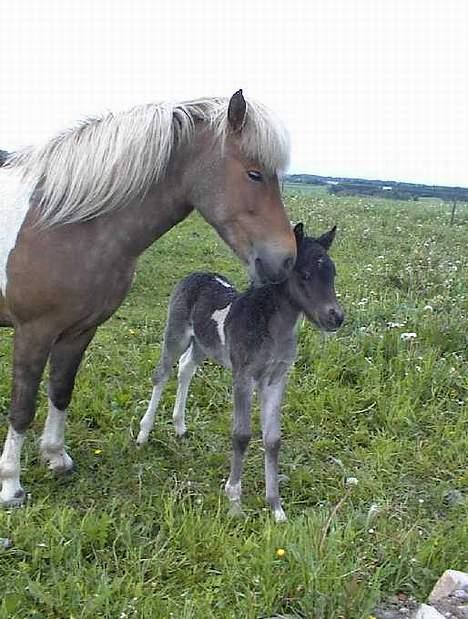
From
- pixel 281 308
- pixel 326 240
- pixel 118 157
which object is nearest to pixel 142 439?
pixel 281 308

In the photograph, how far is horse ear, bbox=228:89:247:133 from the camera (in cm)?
294

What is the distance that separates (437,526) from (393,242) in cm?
956

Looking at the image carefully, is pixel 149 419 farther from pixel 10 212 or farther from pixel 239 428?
pixel 10 212

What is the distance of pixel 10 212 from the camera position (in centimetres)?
335

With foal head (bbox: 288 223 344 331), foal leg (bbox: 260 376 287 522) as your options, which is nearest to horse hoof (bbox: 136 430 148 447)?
foal leg (bbox: 260 376 287 522)

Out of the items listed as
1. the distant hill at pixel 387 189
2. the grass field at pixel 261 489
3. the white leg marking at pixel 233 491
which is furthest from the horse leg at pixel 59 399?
the distant hill at pixel 387 189

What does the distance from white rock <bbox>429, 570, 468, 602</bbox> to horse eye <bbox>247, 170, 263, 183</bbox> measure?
1.89 m

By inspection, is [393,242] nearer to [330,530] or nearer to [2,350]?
[2,350]

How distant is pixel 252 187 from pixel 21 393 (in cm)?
159

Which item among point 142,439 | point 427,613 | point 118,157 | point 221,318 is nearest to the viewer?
point 427,613

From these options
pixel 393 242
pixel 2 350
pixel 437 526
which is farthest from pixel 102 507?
pixel 393 242

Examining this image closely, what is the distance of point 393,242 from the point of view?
12430 millimetres

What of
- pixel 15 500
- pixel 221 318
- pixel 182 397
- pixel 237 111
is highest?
pixel 237 111

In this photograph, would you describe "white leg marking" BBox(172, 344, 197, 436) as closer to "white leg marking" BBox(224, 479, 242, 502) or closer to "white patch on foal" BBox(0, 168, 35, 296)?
"white leg marking" BBox(224, 479, 242, 502)
